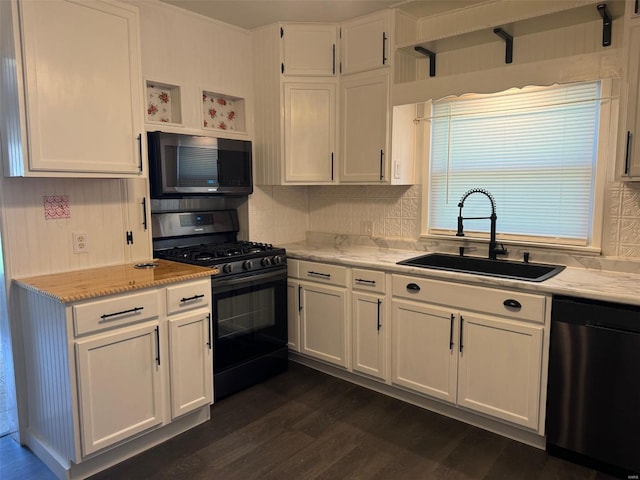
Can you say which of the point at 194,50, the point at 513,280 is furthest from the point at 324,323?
the point at 194,50

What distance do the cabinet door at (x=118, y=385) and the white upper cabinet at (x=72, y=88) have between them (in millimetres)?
865

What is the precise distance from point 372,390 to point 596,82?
91.3 inches

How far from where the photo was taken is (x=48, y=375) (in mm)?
2232

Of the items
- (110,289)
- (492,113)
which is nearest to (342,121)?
(492,113)

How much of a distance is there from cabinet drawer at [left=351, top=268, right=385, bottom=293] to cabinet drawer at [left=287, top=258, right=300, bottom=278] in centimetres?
49

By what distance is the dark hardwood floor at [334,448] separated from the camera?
223cm

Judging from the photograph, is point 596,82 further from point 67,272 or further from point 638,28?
point 67,272

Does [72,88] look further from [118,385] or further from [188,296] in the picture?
[118,385]

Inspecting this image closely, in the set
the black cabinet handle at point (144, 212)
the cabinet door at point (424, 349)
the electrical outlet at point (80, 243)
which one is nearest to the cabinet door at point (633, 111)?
the cabinet door at point (424, 349)

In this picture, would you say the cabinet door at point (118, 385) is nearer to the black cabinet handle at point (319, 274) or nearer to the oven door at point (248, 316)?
the oven door at point (248, 316)

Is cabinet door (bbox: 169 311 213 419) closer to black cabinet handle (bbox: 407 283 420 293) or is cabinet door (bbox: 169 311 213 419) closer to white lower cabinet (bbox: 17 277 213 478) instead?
white lower cabinet (bbox: 17 277 213 478)

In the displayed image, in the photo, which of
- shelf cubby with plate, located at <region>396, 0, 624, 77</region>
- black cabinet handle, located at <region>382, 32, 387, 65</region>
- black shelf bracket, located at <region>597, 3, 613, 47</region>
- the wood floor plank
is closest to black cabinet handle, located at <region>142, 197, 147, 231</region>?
the wood floor plank

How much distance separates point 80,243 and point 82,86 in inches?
33.7

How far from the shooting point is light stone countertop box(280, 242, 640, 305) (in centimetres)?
214
